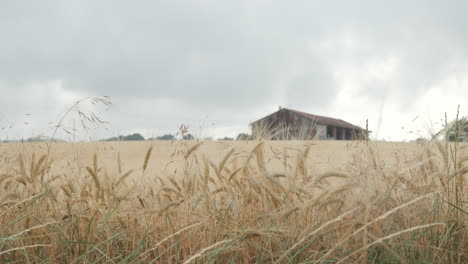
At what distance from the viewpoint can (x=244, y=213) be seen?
2088 mm

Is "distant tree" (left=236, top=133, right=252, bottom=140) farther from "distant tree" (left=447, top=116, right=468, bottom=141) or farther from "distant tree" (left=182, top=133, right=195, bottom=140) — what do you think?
"distant tree" (left=447, top=116, right=468, bottom=141)

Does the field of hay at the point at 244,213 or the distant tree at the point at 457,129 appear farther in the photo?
the distant tree at the point at 457,129

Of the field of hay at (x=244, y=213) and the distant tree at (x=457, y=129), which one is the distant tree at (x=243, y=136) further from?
the distant tree at (x=457, y=129)

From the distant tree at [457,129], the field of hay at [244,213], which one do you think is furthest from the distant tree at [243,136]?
the distant tree at [457,129]

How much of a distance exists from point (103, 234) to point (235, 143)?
0.94m

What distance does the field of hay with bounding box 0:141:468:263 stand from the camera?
1.67 meters

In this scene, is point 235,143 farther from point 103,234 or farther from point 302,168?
point 103,234

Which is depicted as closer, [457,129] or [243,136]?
[457,129]

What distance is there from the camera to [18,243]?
73.7 inches

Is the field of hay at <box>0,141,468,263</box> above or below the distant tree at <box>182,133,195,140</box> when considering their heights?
below

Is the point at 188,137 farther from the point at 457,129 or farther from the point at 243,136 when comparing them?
the point at 457,129

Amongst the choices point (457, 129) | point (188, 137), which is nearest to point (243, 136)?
point (188, 137)

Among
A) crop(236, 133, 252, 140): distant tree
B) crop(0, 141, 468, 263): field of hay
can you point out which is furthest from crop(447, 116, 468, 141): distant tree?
crop(236, 133, 252, 140): distant tree

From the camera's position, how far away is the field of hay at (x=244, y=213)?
167 cm
